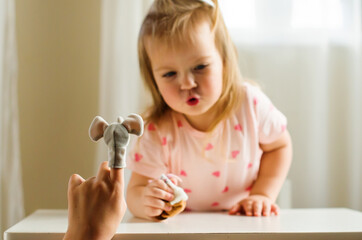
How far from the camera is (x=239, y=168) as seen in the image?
100cm

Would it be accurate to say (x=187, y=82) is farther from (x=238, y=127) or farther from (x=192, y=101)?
(x=238, y=127)

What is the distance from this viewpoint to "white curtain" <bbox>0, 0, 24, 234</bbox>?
3.13ft

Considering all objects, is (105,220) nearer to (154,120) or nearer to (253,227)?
(253,227)

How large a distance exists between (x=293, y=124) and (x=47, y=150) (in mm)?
656

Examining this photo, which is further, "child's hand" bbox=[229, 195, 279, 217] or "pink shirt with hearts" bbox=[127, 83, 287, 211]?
"pink shirt with hearts" bbox=[127, 83, 287, 211]

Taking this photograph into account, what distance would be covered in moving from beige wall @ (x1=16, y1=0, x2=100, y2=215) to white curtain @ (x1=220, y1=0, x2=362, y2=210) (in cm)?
40

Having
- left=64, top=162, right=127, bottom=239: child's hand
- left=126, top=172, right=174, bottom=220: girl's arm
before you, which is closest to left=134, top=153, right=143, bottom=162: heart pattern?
left=126, top=172, right=174, bottom=220: girl's arm

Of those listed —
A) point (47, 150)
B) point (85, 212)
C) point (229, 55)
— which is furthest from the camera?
point (47, 150)

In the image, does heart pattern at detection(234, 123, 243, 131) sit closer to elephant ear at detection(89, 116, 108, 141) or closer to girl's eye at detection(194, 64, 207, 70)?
girl's eye at detection(194, 64, 207, 70)

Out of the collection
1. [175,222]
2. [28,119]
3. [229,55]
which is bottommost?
[175,222]

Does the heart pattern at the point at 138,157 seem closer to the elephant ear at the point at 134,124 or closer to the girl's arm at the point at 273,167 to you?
the girl's arm at the point at 273,167

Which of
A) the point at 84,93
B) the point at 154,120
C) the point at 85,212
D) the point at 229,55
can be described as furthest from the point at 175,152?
the point at 85,212

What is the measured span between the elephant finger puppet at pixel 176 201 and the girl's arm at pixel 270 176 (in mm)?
142

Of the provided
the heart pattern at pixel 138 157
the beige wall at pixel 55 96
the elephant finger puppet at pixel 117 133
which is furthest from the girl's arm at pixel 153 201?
the beige wall at pixel 55 96
